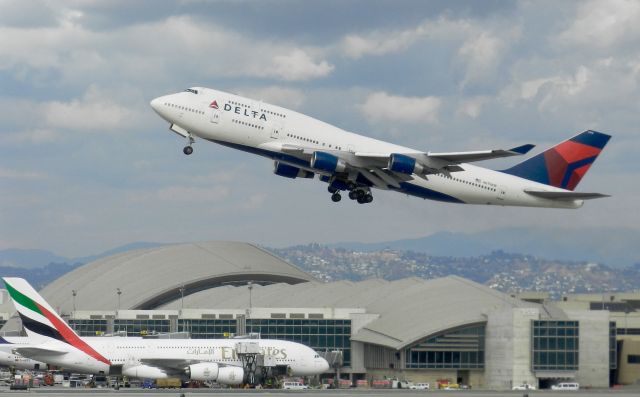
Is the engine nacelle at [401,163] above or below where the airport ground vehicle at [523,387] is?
above

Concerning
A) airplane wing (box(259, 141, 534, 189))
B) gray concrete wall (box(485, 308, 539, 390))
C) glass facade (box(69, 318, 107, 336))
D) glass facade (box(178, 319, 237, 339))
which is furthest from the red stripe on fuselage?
glass facade (box(69, 318, 107, 336))

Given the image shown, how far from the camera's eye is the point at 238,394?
2950 inches

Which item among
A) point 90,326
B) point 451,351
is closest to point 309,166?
point 451,351

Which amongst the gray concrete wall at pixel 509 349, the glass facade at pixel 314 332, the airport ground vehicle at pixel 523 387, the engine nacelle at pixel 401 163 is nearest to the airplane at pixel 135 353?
the engine nacelle at pixel 401 163

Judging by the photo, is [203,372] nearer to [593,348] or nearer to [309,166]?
[309,166]

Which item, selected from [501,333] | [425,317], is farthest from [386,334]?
[501,333]

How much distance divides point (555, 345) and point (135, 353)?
143ft

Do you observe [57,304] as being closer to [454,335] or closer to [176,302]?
[176,302]

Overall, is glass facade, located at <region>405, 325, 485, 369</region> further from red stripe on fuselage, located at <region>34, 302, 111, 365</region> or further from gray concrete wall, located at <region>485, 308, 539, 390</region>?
red stripe on fuselage, located at <region>34, 302, 111, 365</region>

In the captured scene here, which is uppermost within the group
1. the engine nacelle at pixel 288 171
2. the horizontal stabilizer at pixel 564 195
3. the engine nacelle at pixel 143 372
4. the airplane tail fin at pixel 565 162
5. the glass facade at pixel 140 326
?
the airplane tail fin at pixel 565 162

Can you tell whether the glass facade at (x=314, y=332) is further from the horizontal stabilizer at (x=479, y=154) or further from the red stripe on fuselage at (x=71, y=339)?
the horizontal stabilizer at (x=479, y=154)

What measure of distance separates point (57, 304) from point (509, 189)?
116 meters

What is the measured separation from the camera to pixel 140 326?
150m

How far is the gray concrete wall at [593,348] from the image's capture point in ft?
364
